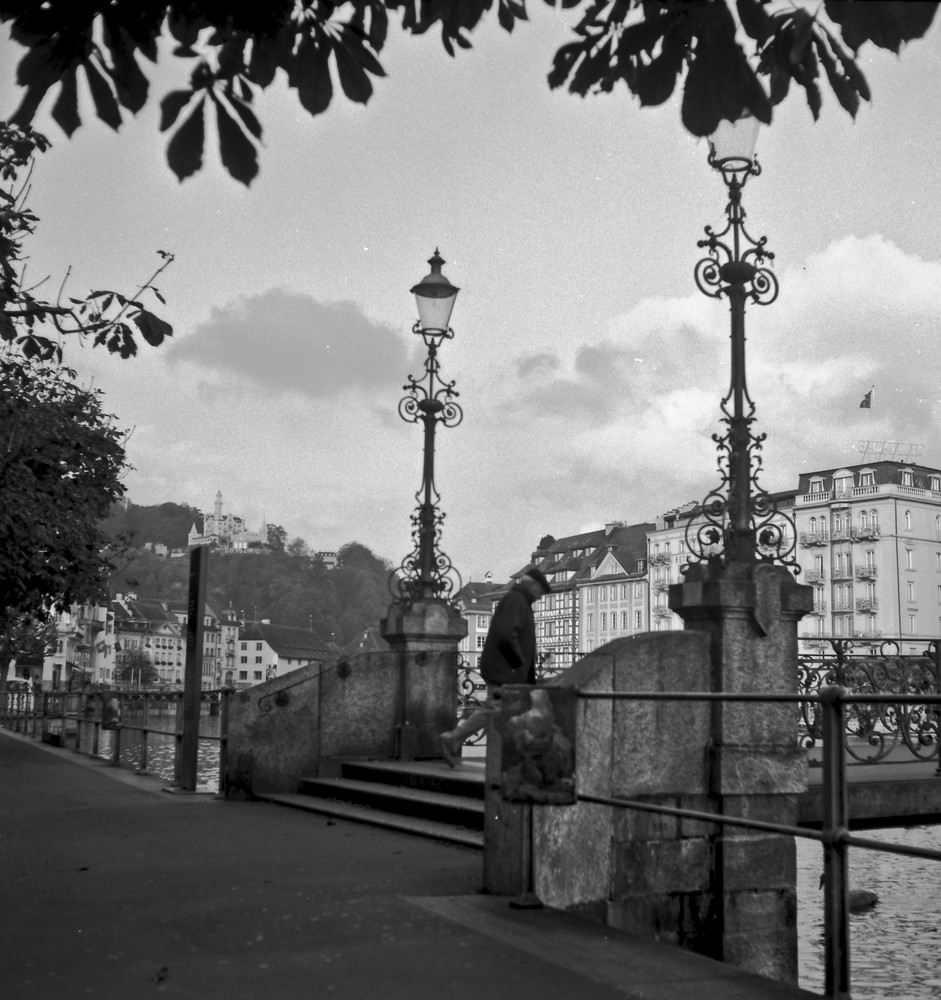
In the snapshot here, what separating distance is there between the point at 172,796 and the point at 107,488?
13.6 metres

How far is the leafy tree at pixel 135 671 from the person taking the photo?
488 ft

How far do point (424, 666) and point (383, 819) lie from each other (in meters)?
3.67

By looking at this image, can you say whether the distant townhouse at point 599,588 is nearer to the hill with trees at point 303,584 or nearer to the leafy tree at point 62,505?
the hill with trees at point 303,584

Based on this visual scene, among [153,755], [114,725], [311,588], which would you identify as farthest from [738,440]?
[311,588]

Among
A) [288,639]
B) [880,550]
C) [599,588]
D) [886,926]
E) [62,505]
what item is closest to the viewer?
[886,926]

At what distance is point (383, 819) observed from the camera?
10109mm

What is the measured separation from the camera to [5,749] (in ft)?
78.3

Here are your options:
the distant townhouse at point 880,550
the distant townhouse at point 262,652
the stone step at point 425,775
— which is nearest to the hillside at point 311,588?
the stone step at point 425,775

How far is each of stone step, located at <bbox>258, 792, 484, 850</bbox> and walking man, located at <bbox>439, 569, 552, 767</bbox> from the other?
95cm

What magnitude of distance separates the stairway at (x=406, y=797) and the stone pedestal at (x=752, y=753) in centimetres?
189

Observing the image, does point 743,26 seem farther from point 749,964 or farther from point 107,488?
point 107,488

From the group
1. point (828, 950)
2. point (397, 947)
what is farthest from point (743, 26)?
point (397, 947)

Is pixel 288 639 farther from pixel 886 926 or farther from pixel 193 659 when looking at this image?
pixel 886 926

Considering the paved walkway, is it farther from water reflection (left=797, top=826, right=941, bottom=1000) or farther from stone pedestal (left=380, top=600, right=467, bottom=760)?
water reflection (left=797, top=826, right=941, bottom=1000)
